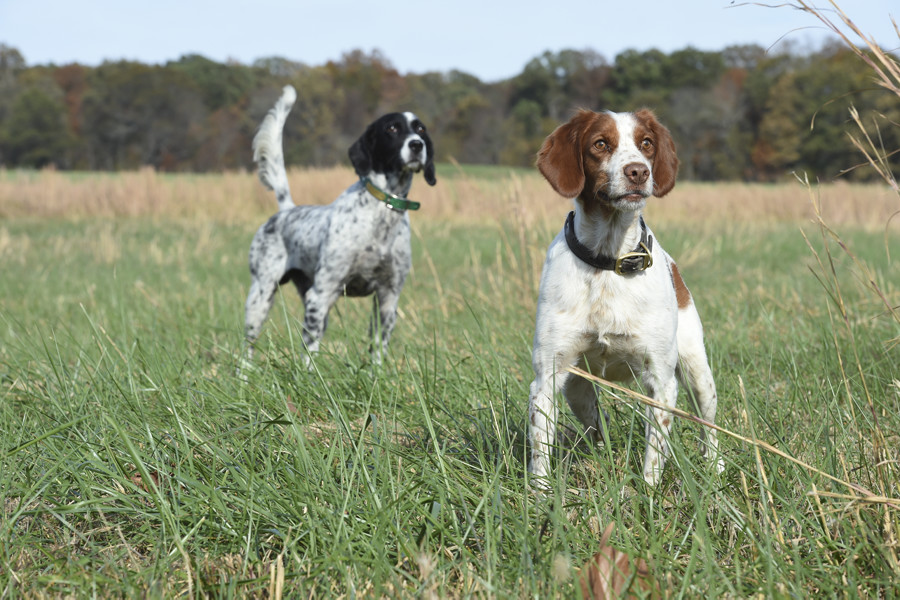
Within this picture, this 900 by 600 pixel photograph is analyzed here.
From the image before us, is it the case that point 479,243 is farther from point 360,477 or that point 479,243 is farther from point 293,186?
point 360,477

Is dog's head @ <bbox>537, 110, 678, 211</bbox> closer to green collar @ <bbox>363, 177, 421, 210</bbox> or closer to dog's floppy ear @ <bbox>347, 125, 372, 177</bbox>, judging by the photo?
green collar @ <bbox>363, 177, 421, 210</bbox>

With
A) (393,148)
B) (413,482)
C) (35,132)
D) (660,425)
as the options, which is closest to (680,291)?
(660,425)

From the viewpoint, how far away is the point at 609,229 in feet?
8.29

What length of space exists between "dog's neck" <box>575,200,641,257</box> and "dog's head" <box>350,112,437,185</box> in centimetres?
245

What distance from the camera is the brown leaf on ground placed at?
4.93ft

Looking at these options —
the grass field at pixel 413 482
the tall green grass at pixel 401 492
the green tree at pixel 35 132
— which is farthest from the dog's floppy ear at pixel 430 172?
the green tree at pixel 35 132

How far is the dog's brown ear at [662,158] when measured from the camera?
8.48 feet

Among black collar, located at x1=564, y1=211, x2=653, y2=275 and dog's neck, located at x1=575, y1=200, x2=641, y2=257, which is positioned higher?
dog's neck, located at x1=575, y1=200, x2=641, y2=257

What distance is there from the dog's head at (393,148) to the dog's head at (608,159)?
234cm

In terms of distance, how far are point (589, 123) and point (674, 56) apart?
70.3 metres

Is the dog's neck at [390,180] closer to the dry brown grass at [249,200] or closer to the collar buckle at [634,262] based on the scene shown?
the collar buckle at [634,262]

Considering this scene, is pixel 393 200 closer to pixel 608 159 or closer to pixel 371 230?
pixel 371 230

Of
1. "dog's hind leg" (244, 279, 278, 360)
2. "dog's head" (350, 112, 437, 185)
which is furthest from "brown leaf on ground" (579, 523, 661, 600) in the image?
"dog's hind leg" (244, 279, 278, 360)


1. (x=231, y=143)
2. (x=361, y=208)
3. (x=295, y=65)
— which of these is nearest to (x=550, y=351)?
(x=361, y=208)
